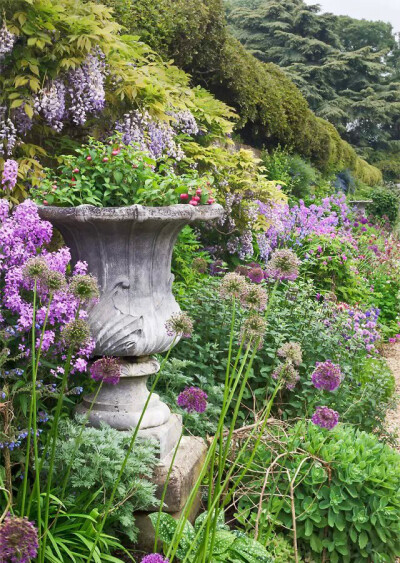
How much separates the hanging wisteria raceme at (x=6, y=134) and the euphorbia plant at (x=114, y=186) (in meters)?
0.38

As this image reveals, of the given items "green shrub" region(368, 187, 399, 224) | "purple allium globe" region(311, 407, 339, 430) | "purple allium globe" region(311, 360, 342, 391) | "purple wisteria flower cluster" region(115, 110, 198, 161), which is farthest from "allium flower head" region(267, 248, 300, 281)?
"green shrub" region(368, 187, 399, 224)

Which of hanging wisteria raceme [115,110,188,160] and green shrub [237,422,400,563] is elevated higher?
hanging wisteria raceme [115,110,188,160]

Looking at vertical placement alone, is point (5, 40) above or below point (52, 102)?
above

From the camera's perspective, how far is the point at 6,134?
3.21 metres

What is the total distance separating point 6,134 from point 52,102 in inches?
11.5

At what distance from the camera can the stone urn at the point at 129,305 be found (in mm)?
2561

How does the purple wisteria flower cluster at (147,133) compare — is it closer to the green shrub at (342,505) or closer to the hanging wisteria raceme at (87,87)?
the hanging wisteria raceme at (87,87)

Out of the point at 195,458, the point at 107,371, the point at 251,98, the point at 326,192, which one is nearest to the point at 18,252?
the point at 107,371

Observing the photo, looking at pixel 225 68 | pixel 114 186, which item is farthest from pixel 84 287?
pixel 225 68

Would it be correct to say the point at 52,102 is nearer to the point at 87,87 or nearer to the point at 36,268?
the point at 87,87

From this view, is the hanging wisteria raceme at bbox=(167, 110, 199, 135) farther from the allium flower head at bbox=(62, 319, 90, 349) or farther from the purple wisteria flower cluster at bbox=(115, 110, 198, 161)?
the allium flower head at bbox=(62, 319, 90, 349)

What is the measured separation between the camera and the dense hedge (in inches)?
227

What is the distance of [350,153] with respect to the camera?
14070 mm

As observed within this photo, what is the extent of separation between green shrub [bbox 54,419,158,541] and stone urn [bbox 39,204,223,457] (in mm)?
266
